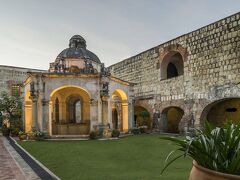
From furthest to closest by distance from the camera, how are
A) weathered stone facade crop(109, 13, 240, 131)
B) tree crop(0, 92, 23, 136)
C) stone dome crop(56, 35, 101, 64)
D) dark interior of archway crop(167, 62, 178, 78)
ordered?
1. dark interior of archway crop(167, 62, 178, 78)
2. tree crop(0, 92, 23, 136)
3. stone dome crop(56, 35, 101, 64)
4. weathered stone facade crop(109, 13, 240, 131)

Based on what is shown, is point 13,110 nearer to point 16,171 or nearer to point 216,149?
point 16,171

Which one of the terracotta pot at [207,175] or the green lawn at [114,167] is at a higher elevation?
the terracotta pot at [207,175]

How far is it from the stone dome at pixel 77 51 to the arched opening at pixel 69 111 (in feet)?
9.53

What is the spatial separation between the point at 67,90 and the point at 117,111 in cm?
880

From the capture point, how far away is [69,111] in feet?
65.6

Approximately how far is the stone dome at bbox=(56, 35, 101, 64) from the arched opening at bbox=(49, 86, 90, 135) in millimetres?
2904

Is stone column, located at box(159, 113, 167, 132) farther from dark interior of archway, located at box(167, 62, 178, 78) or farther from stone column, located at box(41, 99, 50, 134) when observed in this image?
stone column, located at box(41, 99, 50, 134)

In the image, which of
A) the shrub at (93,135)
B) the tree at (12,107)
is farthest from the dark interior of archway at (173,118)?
the tree at (12,107)

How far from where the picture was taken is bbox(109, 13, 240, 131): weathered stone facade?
14.6m

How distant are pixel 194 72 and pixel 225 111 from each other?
4.04 meters

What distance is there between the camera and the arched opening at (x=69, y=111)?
60.5 feet

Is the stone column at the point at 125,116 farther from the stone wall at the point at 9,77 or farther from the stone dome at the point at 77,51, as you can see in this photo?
the stone wall at the point at 9,77

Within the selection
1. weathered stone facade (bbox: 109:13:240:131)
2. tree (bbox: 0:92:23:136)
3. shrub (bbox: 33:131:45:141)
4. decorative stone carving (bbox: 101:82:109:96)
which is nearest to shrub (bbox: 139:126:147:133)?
weathered stone facade (bbox: 109:13:240:131)

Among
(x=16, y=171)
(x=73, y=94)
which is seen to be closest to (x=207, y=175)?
(x=16, y=171)
